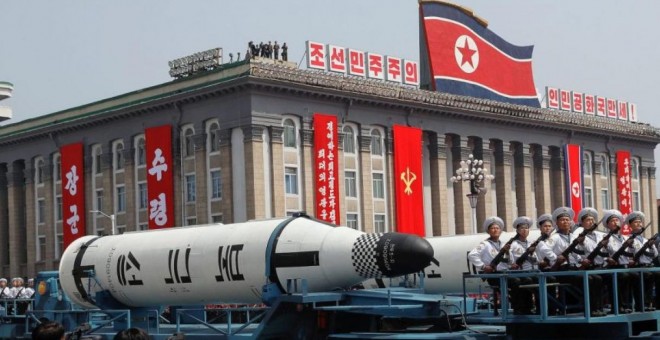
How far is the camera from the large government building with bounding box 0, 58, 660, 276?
59094mm

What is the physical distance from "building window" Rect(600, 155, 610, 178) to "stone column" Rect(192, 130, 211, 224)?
35.0m

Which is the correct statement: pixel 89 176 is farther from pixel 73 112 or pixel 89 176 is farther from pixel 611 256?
pixel 611 256

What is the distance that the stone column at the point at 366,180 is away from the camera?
2512 inches

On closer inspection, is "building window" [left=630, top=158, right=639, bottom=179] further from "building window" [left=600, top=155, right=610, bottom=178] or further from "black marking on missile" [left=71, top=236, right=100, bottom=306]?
"black marking on missile" [left=71, top=236, right=100, bottom=306]

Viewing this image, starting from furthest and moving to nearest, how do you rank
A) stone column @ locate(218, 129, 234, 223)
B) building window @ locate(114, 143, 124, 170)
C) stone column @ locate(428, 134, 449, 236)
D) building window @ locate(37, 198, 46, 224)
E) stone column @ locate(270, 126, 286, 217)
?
building window @ locate(37, 198, 46, 224), stone column @ locate(428, 134, 449, 236), building window @ locate(114, 143, 124, 170), stone column @ locate(218, 129, 234, 223), stone column @ locate(270, 126, 286, 217)

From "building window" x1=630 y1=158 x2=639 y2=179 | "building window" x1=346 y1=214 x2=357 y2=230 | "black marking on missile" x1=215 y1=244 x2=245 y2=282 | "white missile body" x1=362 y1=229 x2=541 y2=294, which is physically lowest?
"white missile body" x1=362 y1=229 x2=541 y2=294

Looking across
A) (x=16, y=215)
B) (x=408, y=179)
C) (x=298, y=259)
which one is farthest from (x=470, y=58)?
(x=298, y=259)

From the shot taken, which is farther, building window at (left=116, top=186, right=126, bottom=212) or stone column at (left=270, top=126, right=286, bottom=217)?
building window at (left=116, top=186, right=126, bottom=212)

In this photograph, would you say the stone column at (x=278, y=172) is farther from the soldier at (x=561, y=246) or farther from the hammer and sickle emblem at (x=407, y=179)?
the soldier at (x=561, y=246)

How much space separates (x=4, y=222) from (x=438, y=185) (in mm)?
33107

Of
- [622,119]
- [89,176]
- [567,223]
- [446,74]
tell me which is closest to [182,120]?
[89,176]

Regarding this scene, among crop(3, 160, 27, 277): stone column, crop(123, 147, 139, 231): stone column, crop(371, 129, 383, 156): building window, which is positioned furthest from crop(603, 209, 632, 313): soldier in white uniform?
crop(3, 160, 27, 277): stone column

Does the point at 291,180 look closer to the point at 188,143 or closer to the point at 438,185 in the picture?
the point at 188,143

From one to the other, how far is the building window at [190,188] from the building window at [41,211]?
1492 cm
